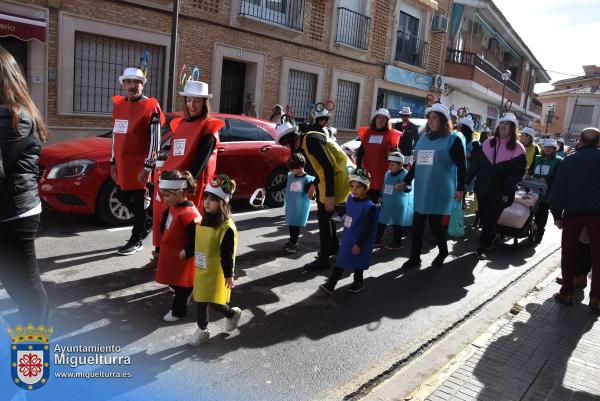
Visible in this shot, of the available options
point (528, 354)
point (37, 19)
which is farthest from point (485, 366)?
point (37, 19)

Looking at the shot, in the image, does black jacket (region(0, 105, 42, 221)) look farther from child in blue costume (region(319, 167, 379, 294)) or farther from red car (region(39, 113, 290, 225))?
red car (region(39, 113, 290, 225))

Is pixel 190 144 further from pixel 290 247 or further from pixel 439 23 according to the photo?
pixel 439 23

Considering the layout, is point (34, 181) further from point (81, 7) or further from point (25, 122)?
point (81, 7)

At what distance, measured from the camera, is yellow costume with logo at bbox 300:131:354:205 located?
17.0 feet

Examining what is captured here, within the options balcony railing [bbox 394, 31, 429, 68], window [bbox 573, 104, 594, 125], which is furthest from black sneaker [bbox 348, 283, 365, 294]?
window [bbox 573, 104, 594, 125]

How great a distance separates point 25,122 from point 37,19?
29.0ft

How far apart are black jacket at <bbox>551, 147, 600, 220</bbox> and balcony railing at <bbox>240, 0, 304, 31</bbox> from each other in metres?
11.6

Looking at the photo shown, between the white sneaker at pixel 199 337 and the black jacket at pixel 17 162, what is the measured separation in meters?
1.44

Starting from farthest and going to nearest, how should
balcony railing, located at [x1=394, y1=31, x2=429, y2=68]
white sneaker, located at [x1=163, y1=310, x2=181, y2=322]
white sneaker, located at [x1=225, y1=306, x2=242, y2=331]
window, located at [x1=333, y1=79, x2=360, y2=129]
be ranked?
balcony railing, located at [x1=394, y1=31, x2=429, y2=68] → window, located at [x1=333, y1=79, x2=360, y2=129] → white sneaker, located at [x1=163, y1=310, x2=181, y2=322] → white sneaker, located at [x1=225, y1=306, x2=242, y2=331]

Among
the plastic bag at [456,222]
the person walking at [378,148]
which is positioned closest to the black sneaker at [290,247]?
the person walking at [378,148]

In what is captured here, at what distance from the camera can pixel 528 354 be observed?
3980 millimetres

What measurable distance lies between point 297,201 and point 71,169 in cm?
279

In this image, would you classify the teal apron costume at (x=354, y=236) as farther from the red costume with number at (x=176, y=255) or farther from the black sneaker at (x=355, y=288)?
the red costume with number at (x=176, y=255)

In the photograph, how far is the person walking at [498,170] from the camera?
643 cm
